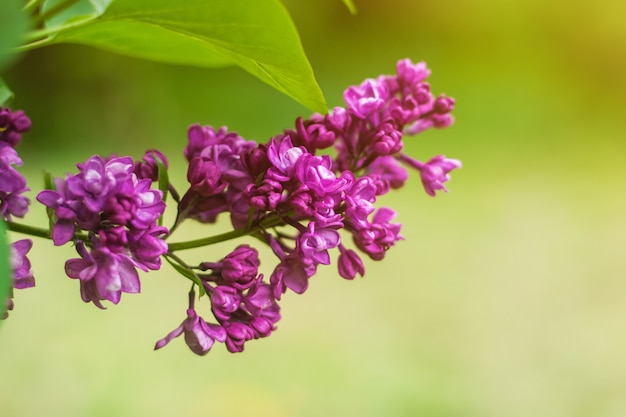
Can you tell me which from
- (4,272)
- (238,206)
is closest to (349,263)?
(238,206)

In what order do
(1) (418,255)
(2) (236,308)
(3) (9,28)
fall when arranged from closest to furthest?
(3) (9,28) → (2) (236,308) → (1) (418,255)

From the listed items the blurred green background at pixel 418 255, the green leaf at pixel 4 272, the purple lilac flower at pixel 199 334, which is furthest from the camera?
the blurred green background at pixel 418 255

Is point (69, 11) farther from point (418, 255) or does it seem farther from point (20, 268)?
point (418, 255)

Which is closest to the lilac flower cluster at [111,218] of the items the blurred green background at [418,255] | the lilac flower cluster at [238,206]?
the lilac flower cluster at [238,206]

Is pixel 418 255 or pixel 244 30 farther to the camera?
pixel 418 255

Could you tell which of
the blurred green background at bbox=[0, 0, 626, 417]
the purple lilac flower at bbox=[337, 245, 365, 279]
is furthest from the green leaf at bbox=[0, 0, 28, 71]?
the blurred green background at bbox=[0, 0, 626, 417]

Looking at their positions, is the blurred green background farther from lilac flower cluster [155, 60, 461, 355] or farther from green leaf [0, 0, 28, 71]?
green leaf [0, 0, 28, 71]

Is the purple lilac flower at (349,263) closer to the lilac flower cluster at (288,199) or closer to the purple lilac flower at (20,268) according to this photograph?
the lilac flower cluster at (288,199)
